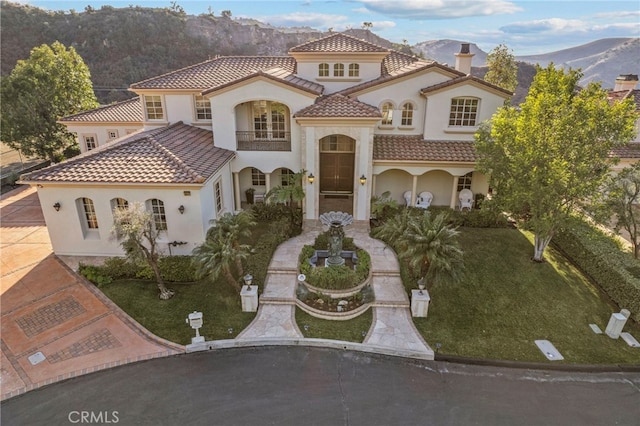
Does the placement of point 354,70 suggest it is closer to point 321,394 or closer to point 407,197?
point 407,197

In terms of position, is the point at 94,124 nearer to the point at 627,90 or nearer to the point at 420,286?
the point at 420,286

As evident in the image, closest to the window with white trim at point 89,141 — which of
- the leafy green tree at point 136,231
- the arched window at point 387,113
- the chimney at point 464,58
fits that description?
the leafy green tree at point 136,231

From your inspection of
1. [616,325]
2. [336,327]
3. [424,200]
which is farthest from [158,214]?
[616,325]

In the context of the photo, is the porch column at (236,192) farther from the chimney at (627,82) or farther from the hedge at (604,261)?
the chimney at (627,82)

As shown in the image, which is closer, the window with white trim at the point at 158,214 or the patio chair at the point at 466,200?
the window with white trim at the point at 158,214

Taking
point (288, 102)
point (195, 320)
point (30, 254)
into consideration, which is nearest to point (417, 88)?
point (288, 102)
